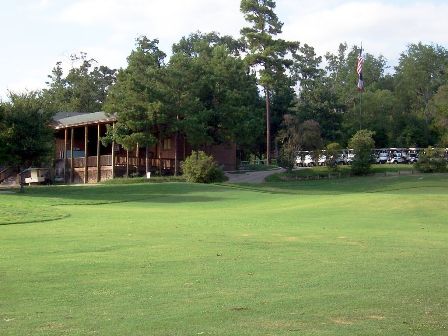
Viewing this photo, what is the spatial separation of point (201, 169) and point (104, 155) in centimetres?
1577

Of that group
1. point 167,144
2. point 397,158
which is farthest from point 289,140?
point 397,158

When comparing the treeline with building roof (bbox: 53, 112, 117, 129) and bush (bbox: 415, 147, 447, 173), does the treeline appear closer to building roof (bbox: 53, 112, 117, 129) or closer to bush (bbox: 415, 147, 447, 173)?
building roof (bbox: 53, 112, 117, 129)

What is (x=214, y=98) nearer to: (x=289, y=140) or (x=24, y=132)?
(x=289, y=140)

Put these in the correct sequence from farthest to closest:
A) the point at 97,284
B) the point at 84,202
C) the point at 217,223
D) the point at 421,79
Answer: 1. the point at 421,79
2. the point at 84,202
3. the point at 217,223
4. the point at 97,284

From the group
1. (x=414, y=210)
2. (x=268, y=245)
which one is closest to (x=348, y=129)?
(x=414, y=210)

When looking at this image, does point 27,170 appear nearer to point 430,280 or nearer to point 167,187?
point 167,187

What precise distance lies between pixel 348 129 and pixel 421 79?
2883 centimetres

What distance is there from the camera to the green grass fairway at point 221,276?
319 inches

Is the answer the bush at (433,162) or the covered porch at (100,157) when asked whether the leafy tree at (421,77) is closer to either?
the bush at (433,162)

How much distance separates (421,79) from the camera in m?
109

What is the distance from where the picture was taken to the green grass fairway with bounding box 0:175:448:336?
8102 millimetres

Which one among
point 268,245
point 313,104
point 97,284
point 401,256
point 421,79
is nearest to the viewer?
point 97,284

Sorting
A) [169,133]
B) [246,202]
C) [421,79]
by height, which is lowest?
[246,202]

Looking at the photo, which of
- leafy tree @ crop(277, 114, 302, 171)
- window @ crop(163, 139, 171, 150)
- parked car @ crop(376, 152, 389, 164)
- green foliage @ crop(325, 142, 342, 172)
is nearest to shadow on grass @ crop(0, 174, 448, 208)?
green foliage @ crop(325, 142, 342, 172)
